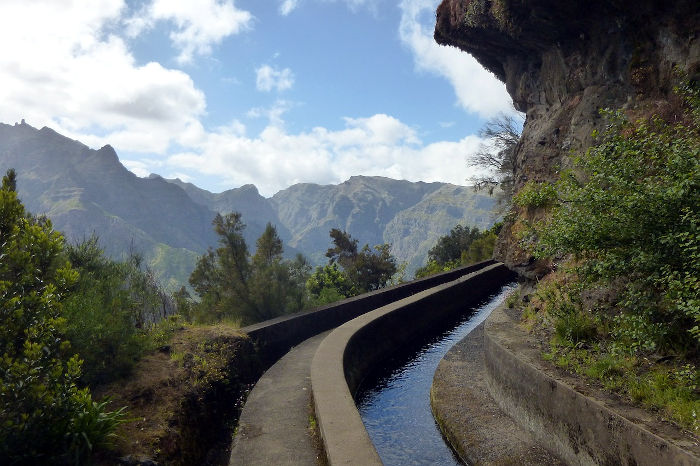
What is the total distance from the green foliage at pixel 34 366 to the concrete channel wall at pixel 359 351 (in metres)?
2.91

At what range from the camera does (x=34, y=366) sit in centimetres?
486

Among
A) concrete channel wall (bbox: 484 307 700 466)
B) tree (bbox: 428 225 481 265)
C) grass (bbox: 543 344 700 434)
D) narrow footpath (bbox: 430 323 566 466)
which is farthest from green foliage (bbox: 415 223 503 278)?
grass (bbox: 543 344 700 434)

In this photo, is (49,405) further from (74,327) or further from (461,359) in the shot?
(461,359)

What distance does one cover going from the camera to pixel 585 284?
7.05 m

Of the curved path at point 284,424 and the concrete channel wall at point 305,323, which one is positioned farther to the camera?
the concrete channel wall at point 305,323

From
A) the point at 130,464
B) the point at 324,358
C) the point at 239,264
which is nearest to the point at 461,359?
the point at 324,358

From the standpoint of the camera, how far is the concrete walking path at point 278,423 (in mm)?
6203

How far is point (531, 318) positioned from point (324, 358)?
4.95 meters

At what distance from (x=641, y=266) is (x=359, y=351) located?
7.03 m

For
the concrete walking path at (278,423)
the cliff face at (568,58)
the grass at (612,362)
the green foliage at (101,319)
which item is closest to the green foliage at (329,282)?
the cliff face at (568,58)

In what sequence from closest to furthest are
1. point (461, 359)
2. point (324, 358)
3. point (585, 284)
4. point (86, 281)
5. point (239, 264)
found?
point (585, 284) < point (86, 281) < point (324, 358) < point (461, 359) < point (239, 264)

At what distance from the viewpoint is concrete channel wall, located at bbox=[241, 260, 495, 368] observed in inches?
452

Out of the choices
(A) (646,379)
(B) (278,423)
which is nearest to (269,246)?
(B) (278,423)

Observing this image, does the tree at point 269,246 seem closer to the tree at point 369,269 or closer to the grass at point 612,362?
the tree at point 369,269
